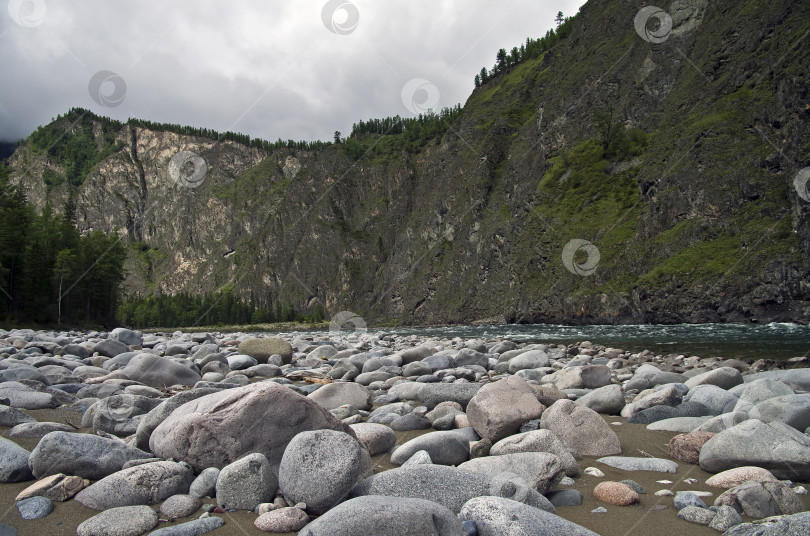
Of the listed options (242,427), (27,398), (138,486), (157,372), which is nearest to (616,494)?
(242,427)

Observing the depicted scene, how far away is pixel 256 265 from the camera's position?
189m

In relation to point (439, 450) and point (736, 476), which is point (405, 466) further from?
point (736, 476)

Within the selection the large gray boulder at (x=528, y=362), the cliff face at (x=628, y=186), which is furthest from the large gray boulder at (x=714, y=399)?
the cliff face at (x=628, y=186)

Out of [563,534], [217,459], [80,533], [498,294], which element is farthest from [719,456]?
[498,294]

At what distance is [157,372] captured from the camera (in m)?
9.51

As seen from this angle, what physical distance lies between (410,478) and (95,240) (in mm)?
74618

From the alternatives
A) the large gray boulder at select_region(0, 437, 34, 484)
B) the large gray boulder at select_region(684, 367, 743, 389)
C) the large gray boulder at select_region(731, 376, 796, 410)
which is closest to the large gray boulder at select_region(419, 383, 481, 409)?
the large gray boulder at select_region(731, 376, 796, 410)

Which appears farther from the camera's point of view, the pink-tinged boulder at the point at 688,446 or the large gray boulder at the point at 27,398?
the large gray boulder at the point at 27,398

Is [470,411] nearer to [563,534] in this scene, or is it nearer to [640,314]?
[563,534]

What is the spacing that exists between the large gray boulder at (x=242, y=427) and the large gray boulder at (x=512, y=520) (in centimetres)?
189

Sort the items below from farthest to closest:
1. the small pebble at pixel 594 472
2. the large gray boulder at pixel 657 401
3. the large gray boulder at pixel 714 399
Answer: the large gray boulder at pixel 657 401, the large gray boulder at pixel 714 399, the small pebble at pixel 594 472

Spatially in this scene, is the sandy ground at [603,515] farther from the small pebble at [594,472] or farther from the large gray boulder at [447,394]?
the large gray boulder at [447,394]

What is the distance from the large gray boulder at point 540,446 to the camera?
475cm

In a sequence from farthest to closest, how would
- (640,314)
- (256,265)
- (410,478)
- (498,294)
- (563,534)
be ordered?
1. (256,265)
2. (498,294)
3. (640,314)
4. (410,478)
5. (563,534)
